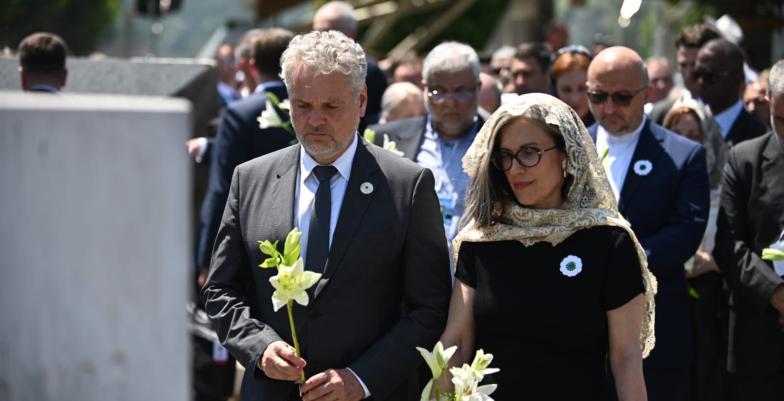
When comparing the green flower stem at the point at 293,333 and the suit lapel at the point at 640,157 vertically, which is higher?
the suit lapel at the point at 640,157

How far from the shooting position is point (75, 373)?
1.98 metres

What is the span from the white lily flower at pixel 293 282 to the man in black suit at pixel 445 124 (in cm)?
A: 199

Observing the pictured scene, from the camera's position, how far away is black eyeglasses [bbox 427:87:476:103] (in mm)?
5746

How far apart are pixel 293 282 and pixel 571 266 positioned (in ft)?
3.07

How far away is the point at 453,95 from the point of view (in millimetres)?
5754

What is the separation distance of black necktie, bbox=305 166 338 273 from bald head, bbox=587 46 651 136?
6.79 ft

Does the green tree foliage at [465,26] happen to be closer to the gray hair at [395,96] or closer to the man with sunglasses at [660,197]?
the gray hair at [395,96]

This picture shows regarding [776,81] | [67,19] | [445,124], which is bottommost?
[67,19]

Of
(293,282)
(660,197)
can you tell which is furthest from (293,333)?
(660,197)

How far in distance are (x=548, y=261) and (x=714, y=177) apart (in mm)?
2556

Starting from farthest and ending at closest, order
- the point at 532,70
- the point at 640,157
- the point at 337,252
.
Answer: the point at 532,70
the point at 640,157
the point at 337,252

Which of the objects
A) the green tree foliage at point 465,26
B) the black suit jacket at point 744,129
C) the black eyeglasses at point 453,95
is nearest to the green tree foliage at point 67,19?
the green tree foliage at point 465,26

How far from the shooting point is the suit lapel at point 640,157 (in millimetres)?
5508

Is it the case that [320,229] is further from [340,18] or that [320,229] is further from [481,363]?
[340,18]
